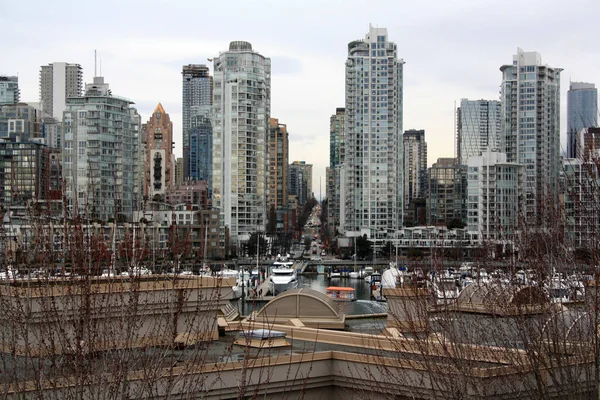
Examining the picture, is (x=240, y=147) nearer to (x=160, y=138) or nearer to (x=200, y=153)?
(x=160, y=138)

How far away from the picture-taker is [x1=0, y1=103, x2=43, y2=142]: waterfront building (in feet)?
335

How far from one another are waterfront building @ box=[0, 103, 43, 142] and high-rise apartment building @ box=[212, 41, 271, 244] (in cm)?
3750

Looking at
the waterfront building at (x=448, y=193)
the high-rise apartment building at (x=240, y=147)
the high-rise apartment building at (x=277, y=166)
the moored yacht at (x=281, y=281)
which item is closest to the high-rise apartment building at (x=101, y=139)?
the high-rise apartment building at (x=240, y=147)

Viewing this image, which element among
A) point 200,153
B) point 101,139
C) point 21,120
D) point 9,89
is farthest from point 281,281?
point 9,89

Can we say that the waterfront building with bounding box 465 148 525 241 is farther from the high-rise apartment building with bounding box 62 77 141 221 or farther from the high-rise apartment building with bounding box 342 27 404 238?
the high-rise apartment building with bounding box 62 77 141 221

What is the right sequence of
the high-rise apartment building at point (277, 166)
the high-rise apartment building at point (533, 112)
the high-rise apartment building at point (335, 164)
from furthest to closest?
the high-rise apartment building at point (335, 164), the high-rise apartment building at point (277, 166), the high-rise apartment building at point (533, 112)

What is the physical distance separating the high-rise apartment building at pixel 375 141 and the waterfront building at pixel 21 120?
4857 centimetres

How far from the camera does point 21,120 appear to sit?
103312 millimetres

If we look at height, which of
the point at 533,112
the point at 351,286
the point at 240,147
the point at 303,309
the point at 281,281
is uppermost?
the point at 533,112

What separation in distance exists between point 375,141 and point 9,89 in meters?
100

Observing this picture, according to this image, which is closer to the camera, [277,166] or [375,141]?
[375,141]

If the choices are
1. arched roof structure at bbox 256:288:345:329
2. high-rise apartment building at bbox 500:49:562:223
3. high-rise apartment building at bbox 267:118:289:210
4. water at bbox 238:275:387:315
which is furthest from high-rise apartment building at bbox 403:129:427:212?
arched roof structure at bbox 256:288:345:329

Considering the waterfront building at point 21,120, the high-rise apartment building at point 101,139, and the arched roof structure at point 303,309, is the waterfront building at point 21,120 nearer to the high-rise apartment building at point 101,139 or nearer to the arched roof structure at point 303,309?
the high-rise apartment building at point 101,139

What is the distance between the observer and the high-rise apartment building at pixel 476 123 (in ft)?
433
